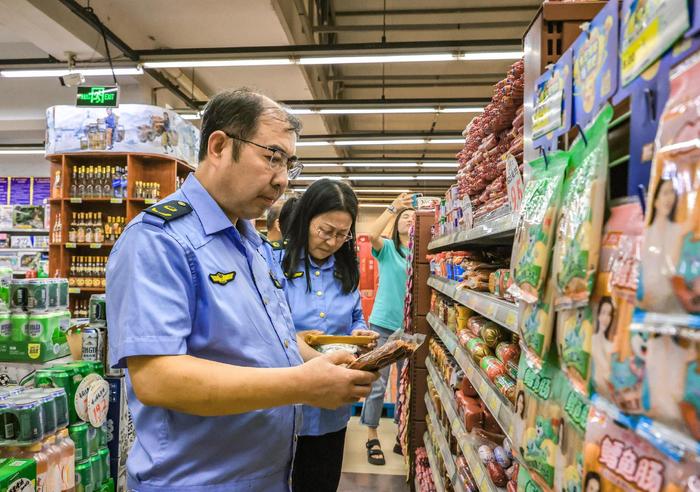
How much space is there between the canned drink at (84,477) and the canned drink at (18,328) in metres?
0.79

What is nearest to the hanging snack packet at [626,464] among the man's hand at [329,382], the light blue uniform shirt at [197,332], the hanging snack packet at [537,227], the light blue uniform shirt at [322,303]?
the hanging snack packet at [537,227]

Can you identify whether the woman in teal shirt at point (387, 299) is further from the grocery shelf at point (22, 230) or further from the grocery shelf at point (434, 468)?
the grocery shelf at point (22, 230)

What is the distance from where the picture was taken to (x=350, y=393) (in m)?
1.28

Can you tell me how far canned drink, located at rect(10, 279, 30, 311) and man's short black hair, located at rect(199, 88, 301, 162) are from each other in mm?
1888

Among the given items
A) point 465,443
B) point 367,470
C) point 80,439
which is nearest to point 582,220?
point 465,443

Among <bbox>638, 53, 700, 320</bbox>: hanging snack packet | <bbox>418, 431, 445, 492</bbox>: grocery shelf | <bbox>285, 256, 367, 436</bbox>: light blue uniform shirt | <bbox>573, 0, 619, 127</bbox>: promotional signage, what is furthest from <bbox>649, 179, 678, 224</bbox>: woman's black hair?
<bbox>418, 431, 445, 492</bbox>: grocery shelf

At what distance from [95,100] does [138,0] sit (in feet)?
5.34

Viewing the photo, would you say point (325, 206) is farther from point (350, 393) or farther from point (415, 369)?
point (415, 369)

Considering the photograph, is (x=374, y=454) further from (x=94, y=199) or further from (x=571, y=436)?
(x=94, y=199)

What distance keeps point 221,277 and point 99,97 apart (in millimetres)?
7230

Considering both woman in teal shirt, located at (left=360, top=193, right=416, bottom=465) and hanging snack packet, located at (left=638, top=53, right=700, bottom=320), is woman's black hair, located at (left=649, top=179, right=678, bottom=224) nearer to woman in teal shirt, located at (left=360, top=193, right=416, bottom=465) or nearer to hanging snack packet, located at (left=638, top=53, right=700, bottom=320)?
hanging snack packet, located at (left=638, top=53, right=700, bottom=320)

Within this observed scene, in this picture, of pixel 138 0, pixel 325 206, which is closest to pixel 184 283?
pixel 325 206

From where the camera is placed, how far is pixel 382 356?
54.7 inches

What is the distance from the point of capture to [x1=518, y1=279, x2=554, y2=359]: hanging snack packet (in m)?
0.88
